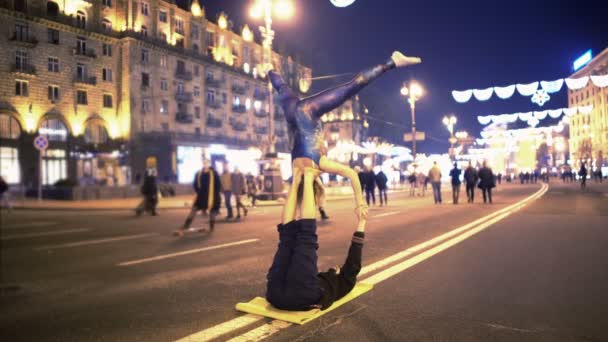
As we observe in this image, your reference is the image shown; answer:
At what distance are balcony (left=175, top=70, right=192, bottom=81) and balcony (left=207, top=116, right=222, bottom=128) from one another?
5.44 meters

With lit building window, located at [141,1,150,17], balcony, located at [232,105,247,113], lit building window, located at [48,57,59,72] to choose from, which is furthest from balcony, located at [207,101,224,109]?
lit building window, located at [48,57,59,72]

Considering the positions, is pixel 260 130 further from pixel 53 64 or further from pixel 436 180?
pixel 53 64

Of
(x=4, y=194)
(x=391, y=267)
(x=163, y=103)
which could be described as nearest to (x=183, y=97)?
(x=163, y=103)

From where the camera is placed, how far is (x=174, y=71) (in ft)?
155

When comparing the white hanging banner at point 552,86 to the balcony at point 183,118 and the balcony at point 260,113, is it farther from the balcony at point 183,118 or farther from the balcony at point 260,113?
the balcony at point 260,113

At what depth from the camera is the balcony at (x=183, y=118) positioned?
47475mm

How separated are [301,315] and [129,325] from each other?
1.53 metres

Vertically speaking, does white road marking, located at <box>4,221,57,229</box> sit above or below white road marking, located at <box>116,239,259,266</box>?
above

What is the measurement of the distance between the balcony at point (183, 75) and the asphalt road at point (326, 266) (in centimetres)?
3996

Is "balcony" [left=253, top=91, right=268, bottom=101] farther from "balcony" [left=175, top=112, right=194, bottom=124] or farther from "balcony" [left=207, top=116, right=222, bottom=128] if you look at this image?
"balcony" [left=175, top=112, right=194, bottom=124]

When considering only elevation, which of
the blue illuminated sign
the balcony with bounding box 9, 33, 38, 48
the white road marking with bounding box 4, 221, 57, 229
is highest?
the blue illuminated sign

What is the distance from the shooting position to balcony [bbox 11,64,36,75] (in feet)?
18.0

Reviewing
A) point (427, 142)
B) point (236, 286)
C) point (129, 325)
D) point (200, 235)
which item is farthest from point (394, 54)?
point (427, 142)

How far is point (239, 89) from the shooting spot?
56062mm
